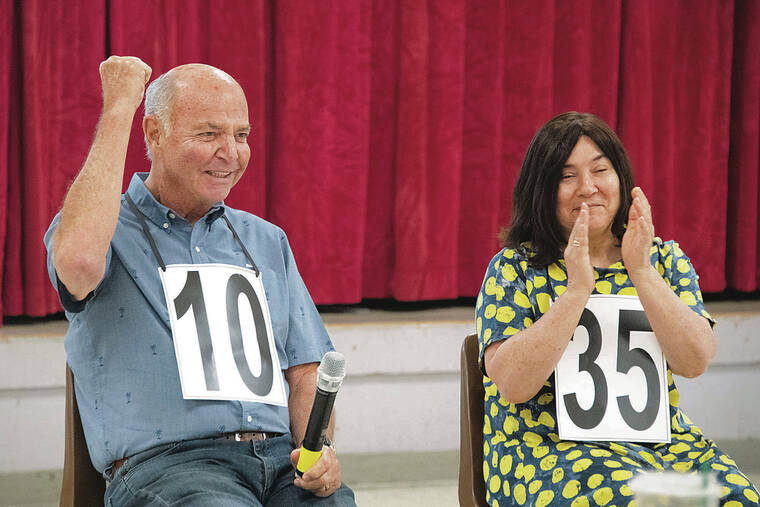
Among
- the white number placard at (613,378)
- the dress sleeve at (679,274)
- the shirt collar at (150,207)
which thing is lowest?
the white number placard at (613,378)

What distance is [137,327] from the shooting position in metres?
1.73

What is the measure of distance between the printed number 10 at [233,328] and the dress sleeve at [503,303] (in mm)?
469

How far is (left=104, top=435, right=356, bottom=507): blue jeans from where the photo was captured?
1562mm

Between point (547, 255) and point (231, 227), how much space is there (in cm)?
73

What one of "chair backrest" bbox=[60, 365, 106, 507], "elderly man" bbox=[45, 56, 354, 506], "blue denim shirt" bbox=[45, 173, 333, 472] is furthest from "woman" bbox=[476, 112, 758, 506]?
"chair backrest" bbox=[60, 365, 106, 507]

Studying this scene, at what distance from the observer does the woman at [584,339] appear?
5.66 ft

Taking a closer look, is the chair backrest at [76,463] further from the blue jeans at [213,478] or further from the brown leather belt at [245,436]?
the brown leather belt at [245,436]

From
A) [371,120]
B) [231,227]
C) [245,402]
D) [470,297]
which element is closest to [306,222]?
[371,120]

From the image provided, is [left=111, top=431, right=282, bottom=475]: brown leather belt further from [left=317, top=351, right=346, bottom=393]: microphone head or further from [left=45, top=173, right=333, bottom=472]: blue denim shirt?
[left=317, top=351, right=346, bottom=393]: microphone head

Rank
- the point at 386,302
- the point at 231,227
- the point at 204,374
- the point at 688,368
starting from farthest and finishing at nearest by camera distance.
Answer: the point at 386,302 → the point at 231,227 → the point at 688,368 → the point at 204,374

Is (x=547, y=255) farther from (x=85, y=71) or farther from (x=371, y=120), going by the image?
(x=85, y=71)

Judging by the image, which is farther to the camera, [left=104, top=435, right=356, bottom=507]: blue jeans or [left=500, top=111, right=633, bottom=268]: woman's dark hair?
[left=500, top=111, right=633, bottom=268]: woman's dark hair

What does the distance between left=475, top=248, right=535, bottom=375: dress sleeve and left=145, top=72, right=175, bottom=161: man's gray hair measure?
0.80 m

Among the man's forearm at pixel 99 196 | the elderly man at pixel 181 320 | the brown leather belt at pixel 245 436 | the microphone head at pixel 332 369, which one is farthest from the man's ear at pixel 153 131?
the microphone head at pixel 332 369
